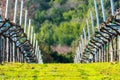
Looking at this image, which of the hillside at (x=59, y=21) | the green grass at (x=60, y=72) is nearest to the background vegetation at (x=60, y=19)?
the hillside at (x=59, y=21)

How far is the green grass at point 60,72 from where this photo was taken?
14.7 metres

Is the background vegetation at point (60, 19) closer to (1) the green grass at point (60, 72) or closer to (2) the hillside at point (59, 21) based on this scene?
(2) the hillside at point (59, 21)

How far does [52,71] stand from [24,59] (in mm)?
30580

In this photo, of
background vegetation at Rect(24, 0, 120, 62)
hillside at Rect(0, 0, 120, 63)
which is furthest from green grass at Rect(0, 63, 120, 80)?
background vegetation at Rect(24, 0, 120, 62)

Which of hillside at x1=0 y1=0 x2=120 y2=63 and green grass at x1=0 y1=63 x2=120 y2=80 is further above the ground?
hillside at x1=0 y1=0 x2=120 y2=63

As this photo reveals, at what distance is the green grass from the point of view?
1466 cm

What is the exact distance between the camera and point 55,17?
10669 centimetres

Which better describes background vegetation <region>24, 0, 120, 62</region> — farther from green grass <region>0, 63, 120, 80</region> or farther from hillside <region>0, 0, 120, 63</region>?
green grass <region>0, 63, 120, 80</region>

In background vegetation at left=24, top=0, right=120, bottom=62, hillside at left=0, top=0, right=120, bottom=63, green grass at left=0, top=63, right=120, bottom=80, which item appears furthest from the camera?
background vegetation at left=24, top=0, right=120, bottom=62

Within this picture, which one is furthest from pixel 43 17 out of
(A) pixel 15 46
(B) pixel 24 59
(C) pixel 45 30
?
(A) pixel 15 46

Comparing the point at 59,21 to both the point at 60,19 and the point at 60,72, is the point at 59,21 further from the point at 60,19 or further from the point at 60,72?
the point at 60,72

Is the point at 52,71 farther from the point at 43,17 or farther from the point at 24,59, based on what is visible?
the point at 43,17

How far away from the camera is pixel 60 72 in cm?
1611

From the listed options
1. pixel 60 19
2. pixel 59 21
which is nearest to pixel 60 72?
pixel 60 19
